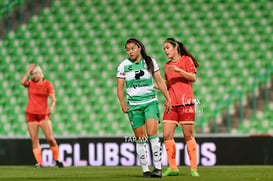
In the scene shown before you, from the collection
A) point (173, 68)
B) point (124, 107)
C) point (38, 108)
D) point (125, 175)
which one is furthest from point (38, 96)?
point (173, 68)

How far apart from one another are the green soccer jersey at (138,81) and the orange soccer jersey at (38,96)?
10.9 ft

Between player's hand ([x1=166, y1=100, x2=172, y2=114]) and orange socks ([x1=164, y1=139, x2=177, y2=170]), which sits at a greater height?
player's hand ([x1=166, y1=100, x2=172, y2=114])

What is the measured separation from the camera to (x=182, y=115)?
7.37 meters

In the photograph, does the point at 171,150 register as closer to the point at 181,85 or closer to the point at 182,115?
the point at 182,115

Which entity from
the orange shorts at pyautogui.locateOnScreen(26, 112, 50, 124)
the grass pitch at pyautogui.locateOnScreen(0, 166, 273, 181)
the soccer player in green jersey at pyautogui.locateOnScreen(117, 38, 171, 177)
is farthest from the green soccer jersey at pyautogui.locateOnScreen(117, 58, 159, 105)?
the orange shorts at pyautogui.locateOnScreen(26, 112, 50, 124)

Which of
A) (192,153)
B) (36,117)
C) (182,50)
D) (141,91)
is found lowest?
(192,153)

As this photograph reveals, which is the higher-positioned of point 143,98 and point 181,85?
point 181,85

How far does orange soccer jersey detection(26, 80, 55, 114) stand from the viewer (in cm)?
995

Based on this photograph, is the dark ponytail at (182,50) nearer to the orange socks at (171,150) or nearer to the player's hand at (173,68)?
the player's hand at (173,68)

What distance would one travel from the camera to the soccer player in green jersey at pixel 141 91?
22.5 feet

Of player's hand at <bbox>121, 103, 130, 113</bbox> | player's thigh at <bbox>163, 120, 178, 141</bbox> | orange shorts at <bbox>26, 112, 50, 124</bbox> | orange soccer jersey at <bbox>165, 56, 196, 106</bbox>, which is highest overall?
orange soccer jersey at <bbox>165, 56, 196, 106</bbox>

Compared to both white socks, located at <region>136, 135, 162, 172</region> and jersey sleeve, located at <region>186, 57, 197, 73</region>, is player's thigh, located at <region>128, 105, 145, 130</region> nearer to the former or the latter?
white socks, located at <region>136, 135, 162, 172</region>

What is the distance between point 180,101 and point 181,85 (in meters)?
0.21

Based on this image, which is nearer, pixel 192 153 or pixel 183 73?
pixel 183 73
